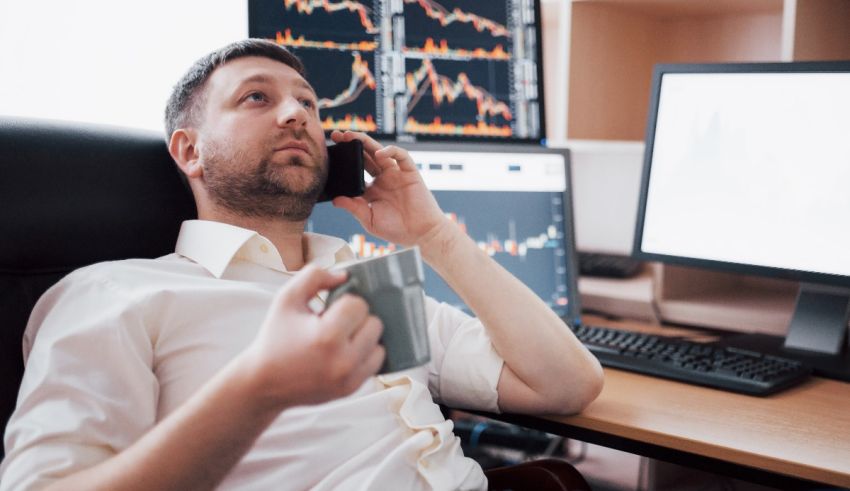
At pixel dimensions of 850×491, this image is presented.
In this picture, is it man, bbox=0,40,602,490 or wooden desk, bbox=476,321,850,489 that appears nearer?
man, bbox=0,40,602,490

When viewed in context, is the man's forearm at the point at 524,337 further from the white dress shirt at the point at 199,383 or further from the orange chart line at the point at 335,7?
the orange chart line at the point at 335,7

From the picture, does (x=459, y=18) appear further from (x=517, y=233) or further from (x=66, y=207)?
(x=66, y=207)

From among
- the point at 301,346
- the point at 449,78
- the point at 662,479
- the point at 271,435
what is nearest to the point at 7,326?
the point at 271,435

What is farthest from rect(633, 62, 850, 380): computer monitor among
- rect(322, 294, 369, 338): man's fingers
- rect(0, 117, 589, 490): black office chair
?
rect(322, 294, 369, 338): man's fingers

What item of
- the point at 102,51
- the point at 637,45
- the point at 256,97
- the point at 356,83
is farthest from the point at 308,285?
the point at 637,45

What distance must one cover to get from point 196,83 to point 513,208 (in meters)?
0.72

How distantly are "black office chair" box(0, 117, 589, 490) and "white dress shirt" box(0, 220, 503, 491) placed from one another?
0.16 feet

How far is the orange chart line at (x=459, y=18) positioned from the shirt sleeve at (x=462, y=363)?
0.72m

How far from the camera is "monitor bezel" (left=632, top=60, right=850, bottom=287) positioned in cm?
148

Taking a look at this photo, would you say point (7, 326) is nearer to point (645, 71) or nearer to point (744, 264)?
point (744, 264)

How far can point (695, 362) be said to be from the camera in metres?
1.41

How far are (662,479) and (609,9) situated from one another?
1115 millimetres

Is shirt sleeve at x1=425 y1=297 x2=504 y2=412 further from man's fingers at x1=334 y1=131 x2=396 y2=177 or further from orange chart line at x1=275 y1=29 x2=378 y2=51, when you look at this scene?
orange chart line at x1=275 y1=29 x2=378 y2=51

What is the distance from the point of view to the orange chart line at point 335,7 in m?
1.66
